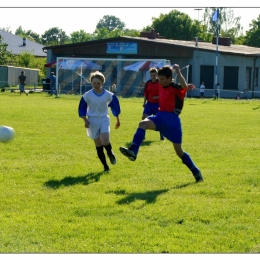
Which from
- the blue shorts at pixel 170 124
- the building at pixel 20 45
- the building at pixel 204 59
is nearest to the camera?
the blue shorts at pixel 170 124

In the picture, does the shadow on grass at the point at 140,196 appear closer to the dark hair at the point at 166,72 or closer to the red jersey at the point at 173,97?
the red jersey at the point at 173,97

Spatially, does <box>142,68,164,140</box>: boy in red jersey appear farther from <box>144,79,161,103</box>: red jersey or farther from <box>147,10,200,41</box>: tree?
<box>147,10,200,41</box>: tree

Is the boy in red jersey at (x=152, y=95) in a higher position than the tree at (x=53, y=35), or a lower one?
lower

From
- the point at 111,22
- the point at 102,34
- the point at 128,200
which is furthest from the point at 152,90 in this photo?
the point at 111,22

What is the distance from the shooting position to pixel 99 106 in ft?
34.4

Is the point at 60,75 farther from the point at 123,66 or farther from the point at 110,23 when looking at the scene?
the point at 110,23

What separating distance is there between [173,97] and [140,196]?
1.80 m

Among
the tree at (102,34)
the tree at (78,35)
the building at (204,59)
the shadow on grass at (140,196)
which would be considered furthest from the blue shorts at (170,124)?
the tree at (102,34)

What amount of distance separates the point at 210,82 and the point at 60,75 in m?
12.3

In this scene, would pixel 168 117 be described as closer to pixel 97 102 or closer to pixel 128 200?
pixel 97 102

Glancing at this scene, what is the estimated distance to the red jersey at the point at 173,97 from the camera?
9250 mm

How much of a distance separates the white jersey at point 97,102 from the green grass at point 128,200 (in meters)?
1.00

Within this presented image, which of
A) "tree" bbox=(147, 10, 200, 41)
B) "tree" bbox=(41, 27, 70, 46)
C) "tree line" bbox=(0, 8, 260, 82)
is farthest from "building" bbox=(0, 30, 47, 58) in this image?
"tree" bbox=(41, 27, 70, 46)

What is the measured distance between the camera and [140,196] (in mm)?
8289
